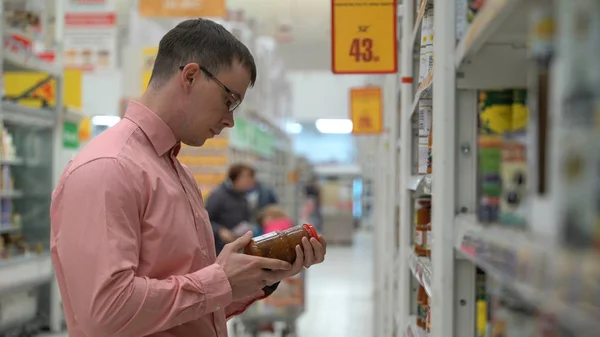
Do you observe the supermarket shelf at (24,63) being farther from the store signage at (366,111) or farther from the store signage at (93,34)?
the store signage at (366,111)

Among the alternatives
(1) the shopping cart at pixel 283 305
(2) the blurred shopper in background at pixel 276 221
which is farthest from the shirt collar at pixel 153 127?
(2) the blurred shopper in background at pixel 276 221

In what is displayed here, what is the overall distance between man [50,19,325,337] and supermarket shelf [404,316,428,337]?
0.46m

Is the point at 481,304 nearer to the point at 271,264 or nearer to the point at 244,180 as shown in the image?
the point at 271,264

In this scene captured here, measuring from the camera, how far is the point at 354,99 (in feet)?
23.9

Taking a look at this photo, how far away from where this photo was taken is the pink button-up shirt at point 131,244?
161 cm

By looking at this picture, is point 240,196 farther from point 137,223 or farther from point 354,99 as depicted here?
point 137,223

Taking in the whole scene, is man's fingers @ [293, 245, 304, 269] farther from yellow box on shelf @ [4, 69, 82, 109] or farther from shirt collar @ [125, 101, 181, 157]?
yellow box on shelf @ [4, 69, 82, 109]

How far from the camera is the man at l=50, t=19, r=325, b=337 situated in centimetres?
162

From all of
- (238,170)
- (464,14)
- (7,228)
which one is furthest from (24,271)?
(464,14)

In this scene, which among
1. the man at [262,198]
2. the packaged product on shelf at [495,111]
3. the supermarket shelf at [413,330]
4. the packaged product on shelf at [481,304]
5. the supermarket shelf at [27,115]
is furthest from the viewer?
the man at [262,198]

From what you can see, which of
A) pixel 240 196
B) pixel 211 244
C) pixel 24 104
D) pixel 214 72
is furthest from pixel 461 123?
pixel 24 104

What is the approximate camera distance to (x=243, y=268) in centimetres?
179

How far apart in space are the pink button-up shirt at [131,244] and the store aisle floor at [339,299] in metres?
5.86

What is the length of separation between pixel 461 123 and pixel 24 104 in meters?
6.39
